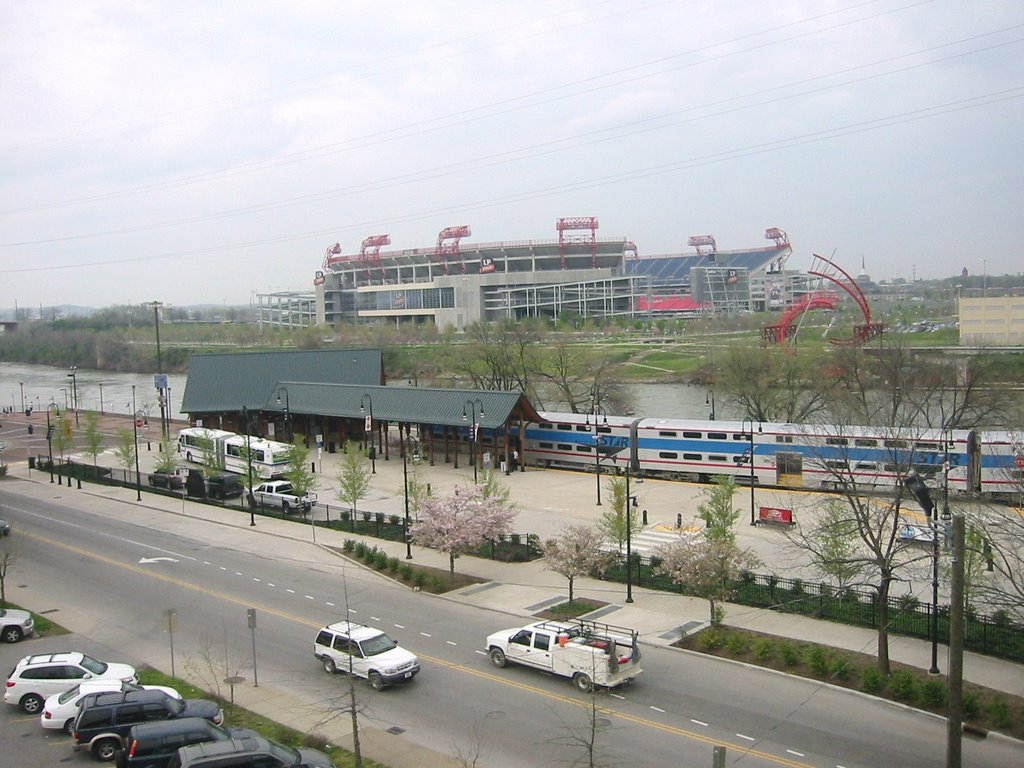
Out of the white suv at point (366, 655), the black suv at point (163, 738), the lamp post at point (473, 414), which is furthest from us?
the lamp post at point (473, 414)

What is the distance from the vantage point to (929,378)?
53.6 metres

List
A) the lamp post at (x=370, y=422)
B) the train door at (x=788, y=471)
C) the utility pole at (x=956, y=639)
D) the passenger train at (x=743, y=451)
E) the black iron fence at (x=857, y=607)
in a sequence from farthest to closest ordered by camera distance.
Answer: the lamp post at (x=370, y=422) → the train door at (x=788, y=471) → the passenger train at (x=743, y=451) → the black iron fence at (x=857, y=607) → the utility pole at (x=956, y=639)

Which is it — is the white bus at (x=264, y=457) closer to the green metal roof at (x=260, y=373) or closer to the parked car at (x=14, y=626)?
the green metal roof at (x=260, y=373)

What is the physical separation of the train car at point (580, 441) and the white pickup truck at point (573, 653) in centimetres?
2219

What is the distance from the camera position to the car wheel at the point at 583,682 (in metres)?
17.2

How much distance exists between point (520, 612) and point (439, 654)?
11.4ft

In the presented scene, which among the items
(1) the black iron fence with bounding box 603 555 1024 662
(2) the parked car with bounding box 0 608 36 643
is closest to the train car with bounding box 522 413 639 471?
(1) the black iron fence with bounding box 603 555 1024 662

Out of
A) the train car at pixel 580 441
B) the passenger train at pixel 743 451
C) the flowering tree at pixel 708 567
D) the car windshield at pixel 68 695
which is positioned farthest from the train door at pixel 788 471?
the car windshield at pixel 68 695

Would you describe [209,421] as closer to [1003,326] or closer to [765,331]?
[765,331]

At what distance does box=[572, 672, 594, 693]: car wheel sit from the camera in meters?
17.2

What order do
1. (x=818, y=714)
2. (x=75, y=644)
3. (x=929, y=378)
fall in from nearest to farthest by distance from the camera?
(x=818, y=714) < (x=75, y=644) < (x=929, y=378)

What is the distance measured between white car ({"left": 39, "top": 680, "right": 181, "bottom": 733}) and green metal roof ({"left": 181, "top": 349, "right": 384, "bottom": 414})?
40239mm

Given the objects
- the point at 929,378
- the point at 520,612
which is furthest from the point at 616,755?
the point at 929,378

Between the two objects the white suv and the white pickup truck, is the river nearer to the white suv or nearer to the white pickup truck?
the white pickup truck
